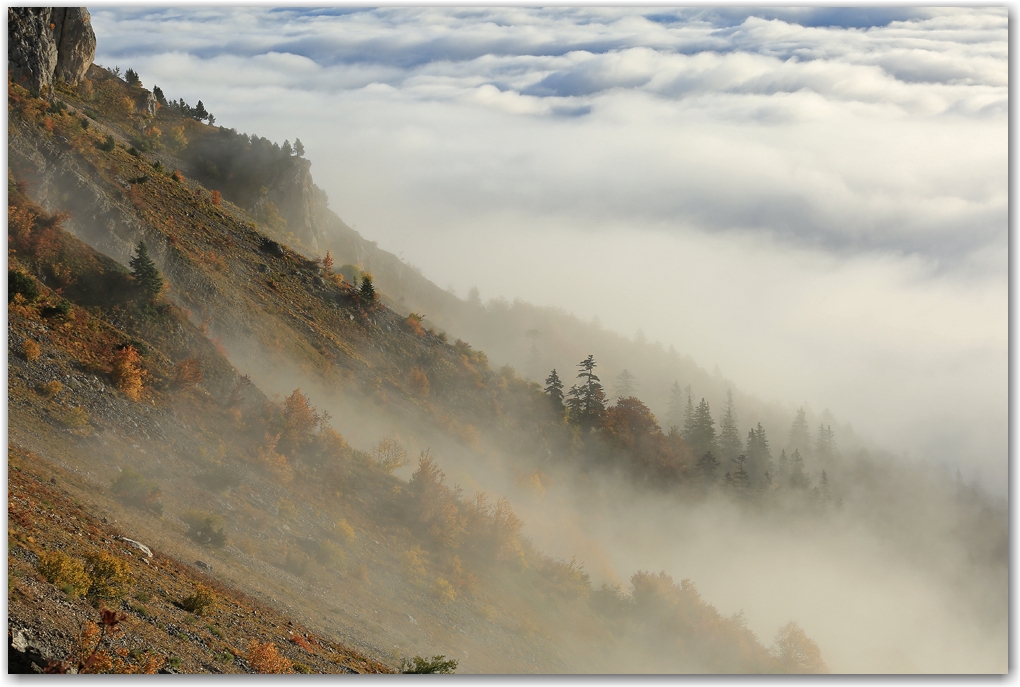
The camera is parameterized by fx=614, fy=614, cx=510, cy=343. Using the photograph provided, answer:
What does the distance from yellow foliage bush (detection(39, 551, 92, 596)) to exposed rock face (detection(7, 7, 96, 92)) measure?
101 feet

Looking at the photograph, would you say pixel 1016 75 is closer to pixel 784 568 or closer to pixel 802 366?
pixel 784 568

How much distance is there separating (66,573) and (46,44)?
4151 cm

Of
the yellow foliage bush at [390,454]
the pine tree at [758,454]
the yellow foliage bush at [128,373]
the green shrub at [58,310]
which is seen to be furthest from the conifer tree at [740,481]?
the green shrub at [58,310]

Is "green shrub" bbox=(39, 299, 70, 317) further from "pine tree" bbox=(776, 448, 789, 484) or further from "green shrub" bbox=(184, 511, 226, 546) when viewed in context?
"pine tree" bbox=(776, 448, 789, 484)

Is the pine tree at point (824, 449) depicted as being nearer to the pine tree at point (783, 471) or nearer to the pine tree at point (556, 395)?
the pine tree at point (783, 471)

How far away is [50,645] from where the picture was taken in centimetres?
1327

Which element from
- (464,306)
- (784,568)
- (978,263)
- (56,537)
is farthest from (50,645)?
(464,306)

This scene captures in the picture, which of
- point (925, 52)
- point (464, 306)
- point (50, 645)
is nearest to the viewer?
point (50, 645)

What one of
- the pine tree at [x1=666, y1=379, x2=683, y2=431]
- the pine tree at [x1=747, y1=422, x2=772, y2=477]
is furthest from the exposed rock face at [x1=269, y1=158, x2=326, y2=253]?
the pine tree at [x1=666, y1=379, x2=683, y2=431]

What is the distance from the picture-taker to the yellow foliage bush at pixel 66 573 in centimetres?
1442

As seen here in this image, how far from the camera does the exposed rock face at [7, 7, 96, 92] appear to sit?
34812 mm

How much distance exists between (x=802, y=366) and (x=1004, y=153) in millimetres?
127728

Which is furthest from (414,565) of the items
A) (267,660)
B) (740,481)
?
(740,481)

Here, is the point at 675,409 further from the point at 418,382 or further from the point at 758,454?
the point at 418,382
